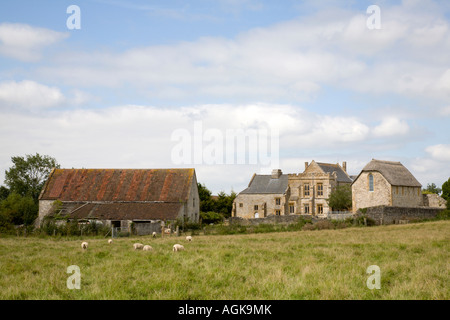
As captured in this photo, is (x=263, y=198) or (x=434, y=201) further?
(x=263, y=198)

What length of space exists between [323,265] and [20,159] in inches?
2945

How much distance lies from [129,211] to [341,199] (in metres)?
30.6

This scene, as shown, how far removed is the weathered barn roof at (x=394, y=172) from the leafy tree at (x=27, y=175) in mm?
54908

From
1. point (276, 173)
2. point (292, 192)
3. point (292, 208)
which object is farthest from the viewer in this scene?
point (276, 173)

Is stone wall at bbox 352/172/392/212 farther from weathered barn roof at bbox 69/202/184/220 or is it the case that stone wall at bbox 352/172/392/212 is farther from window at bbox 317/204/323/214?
weathered barn roof at bbox 69/202/184/220

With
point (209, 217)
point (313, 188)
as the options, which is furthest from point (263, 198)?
point (209, 217)

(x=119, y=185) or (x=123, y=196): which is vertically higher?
(x=119, y=185)

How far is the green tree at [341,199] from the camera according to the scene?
64438mm

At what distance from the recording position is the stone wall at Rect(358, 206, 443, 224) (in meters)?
46.0

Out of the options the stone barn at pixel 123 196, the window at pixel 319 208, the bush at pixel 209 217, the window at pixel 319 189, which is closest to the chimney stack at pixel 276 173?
the window at pixel 319 189

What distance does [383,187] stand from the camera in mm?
54562

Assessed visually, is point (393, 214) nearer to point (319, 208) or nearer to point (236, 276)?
point (319, 208)
